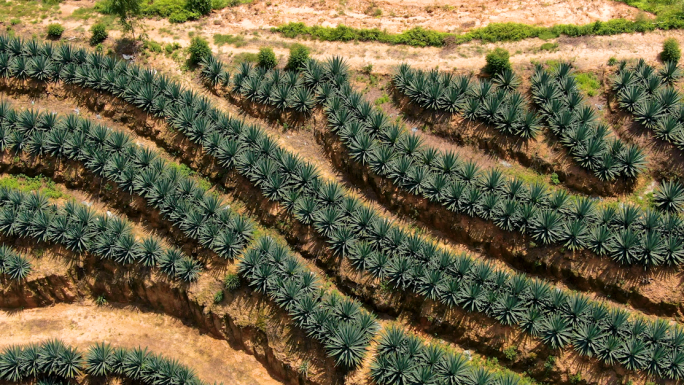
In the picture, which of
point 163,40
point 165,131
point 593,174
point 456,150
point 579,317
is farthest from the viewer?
point 163,40

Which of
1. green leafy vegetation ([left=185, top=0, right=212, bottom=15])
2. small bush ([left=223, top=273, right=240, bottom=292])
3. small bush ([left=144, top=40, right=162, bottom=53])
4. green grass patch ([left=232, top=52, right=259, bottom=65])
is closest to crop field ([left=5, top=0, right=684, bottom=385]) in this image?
green grass patch ([left=232, top=52, right=259, bottom=65])

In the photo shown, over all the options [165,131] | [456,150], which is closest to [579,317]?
[456,150]

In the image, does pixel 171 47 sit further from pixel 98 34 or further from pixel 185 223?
pixel 185 223

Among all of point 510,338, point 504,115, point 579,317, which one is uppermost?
point 504,115

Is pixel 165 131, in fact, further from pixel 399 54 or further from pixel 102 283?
pixel 399 54

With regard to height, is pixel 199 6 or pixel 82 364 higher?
pixel 199 6

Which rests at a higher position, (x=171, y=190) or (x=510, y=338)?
(x=171, y=190)

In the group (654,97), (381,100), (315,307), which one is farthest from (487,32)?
(315,307)
